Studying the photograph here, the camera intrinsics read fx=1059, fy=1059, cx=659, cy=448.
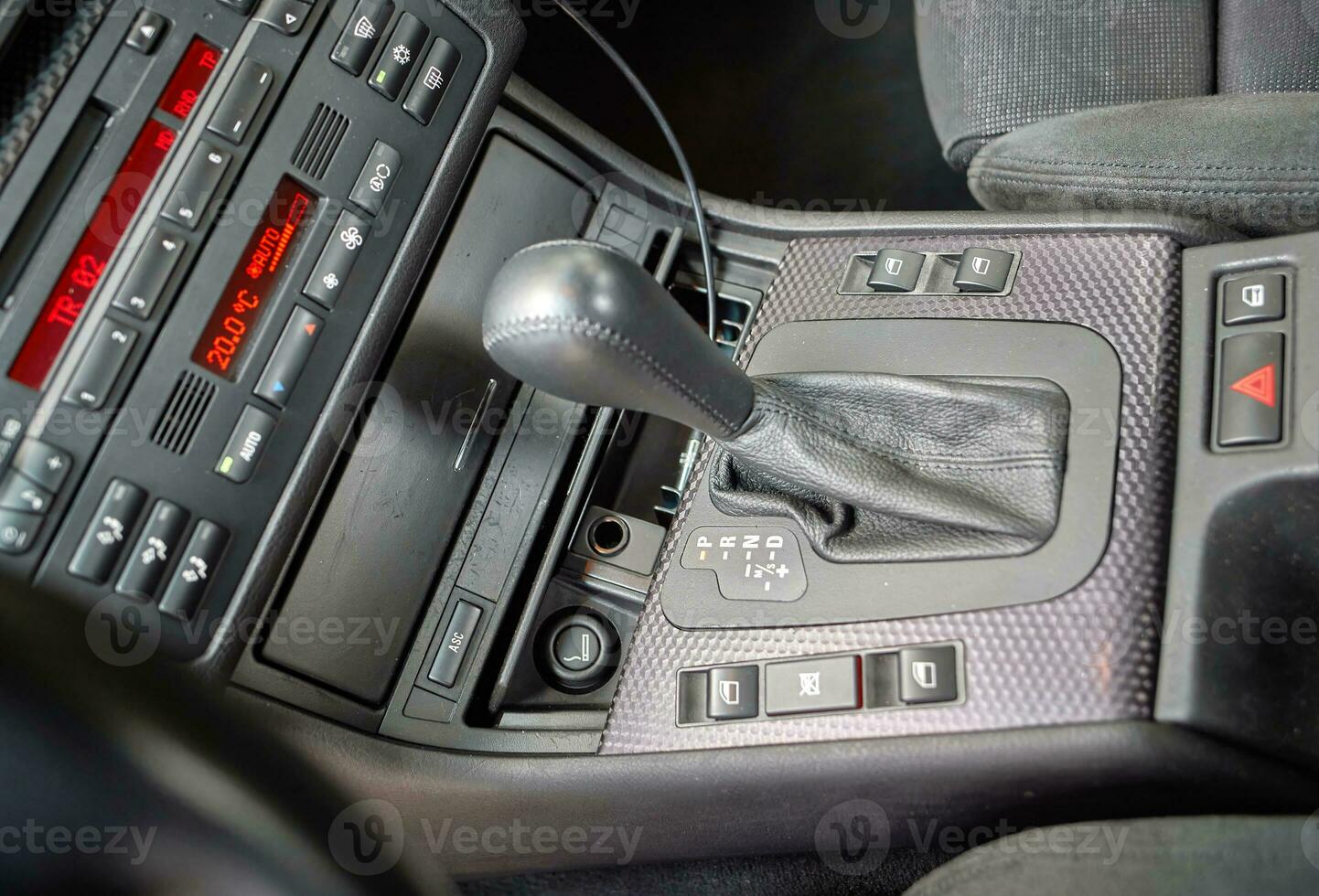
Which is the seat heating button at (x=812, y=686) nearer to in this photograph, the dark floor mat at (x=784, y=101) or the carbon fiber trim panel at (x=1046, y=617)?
the carbon fiber trim panel at (x=1046, y=617)

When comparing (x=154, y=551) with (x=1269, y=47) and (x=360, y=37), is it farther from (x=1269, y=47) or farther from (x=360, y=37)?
(x=1269, y=47)

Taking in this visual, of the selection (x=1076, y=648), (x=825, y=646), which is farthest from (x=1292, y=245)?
(x=825, y=646)

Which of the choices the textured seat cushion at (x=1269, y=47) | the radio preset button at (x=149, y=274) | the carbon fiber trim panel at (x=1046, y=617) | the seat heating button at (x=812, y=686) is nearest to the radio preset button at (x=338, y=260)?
the radio preset button at (x=149, y=274)

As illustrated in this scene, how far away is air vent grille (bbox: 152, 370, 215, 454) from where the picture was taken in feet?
2.53

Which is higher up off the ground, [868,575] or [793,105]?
[793,105]

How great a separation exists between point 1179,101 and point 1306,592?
45 cm

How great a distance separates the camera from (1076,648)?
2.36ft

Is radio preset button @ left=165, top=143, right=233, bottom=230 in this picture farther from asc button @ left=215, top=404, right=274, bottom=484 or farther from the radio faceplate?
Result: asc button @ left=215, top=404, right=274, bottom=484

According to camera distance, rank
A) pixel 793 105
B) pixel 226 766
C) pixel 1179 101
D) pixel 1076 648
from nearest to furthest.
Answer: pixel 226 766
pixel 1076 648
pixel 1179 101
pixel 793 105

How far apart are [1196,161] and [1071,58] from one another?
24 cm

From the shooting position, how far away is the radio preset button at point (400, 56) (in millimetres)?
890

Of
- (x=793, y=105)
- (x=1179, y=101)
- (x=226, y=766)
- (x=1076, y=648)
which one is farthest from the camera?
(x=793, y=105)

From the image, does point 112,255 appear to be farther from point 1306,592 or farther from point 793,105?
point 793,105

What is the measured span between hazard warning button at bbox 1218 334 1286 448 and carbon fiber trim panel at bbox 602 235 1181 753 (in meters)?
0.03
